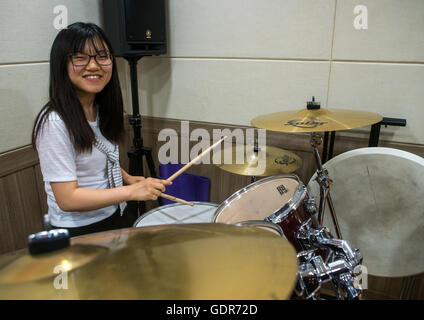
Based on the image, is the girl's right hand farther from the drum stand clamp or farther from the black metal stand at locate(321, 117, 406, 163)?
the black metal stand at locate(321, 117, 406, 163)

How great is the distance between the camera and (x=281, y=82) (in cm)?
182

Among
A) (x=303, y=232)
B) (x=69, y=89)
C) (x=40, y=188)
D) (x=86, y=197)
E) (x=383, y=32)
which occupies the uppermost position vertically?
(x=383, y=32)

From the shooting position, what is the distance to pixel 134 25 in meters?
1.75

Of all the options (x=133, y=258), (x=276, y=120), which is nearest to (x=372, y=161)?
(x=276, y=120)

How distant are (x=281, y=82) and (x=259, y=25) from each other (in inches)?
13.2

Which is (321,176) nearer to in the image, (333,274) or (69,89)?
(333,274)

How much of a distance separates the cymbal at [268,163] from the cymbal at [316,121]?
23 cm

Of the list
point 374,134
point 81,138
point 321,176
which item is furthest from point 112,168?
point 374,134

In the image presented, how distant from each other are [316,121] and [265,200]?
383mm

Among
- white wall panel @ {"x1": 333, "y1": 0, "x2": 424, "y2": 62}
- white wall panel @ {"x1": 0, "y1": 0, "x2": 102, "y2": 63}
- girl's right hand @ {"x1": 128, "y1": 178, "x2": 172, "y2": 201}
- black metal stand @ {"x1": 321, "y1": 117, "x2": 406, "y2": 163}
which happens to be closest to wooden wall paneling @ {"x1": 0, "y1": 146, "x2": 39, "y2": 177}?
white wall panel @ {"x1": 0, "y1": 0, "x2": 102, "y2": 63}

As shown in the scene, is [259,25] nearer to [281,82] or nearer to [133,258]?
[281,82]

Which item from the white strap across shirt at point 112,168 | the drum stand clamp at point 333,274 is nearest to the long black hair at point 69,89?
the white strap across shirt at point 112,168

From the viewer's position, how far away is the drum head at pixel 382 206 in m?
1.39
